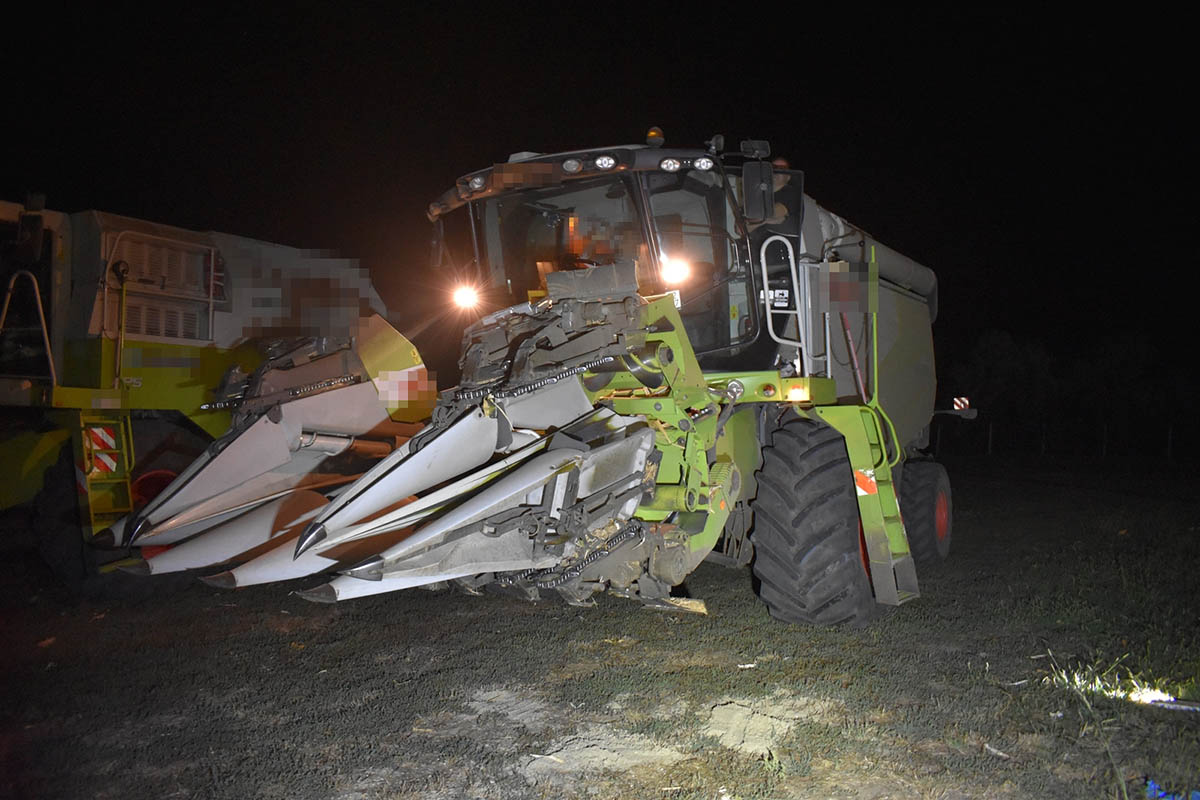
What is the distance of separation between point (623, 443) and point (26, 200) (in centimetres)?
548

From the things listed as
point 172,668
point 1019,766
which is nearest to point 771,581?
point 1019,766

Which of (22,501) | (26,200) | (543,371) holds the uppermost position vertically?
(26,200)

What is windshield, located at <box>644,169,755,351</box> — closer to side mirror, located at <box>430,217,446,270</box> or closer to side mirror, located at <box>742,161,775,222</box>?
side mirror, located at <box>742,161,775,222</box>

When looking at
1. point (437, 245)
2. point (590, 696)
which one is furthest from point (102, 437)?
point (590, 696)

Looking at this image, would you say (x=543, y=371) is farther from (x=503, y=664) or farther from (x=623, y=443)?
(x=503, y=664)

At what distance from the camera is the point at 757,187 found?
512 cm

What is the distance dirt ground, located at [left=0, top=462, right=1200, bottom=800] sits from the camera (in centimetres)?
338

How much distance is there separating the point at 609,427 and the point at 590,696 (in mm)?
1385

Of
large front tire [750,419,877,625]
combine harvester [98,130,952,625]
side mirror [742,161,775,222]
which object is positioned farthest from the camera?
side mirror [742,161,775,222]

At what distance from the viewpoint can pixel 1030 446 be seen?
32.7 metres

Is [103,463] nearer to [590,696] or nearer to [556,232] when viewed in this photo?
[556,232]

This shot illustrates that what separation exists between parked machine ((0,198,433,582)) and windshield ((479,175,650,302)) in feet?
3.71

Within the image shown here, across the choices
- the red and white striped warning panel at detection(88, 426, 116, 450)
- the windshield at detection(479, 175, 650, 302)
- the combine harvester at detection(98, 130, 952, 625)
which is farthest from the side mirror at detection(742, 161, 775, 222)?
the red and white striped warning panel at detection(88, 426, 116, 450)

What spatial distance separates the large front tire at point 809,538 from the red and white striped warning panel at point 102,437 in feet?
16.1
